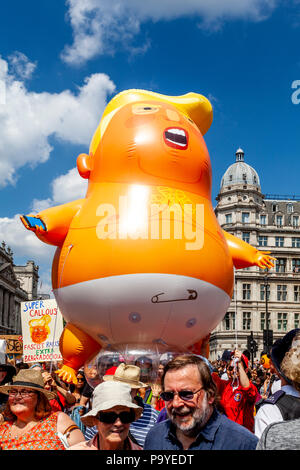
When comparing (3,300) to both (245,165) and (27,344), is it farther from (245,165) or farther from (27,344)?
(27,344)

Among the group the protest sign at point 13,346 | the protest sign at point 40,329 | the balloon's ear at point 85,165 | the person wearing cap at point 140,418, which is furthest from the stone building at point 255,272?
the person wearing cap at point 140,418

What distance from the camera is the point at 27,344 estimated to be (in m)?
12.6

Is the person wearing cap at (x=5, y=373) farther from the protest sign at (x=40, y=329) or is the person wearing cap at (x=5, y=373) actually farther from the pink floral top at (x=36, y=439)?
the protest sign at (x=40, y=329)

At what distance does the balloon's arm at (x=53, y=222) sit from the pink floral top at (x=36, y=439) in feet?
16.0

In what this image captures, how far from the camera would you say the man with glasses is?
299cm

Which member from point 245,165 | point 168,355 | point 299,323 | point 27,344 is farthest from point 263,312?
point 168,355

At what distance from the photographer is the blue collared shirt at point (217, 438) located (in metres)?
2.97

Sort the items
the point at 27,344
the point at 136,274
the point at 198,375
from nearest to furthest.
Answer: the point at 198,375 < the point at 136,274 < the point at 27,344

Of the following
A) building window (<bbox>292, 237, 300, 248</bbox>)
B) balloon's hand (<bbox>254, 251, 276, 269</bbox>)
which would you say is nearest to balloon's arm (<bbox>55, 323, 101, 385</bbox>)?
balloon's hand (<bbox>254, 251, 276, 269</bbox>)

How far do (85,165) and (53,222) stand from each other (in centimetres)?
118

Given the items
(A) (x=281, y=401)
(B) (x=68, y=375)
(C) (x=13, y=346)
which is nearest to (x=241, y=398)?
(A) (x=281, y=401)

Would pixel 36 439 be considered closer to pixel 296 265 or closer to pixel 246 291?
pixel 246 291

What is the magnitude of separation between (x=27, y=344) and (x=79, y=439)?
30.0 feet
